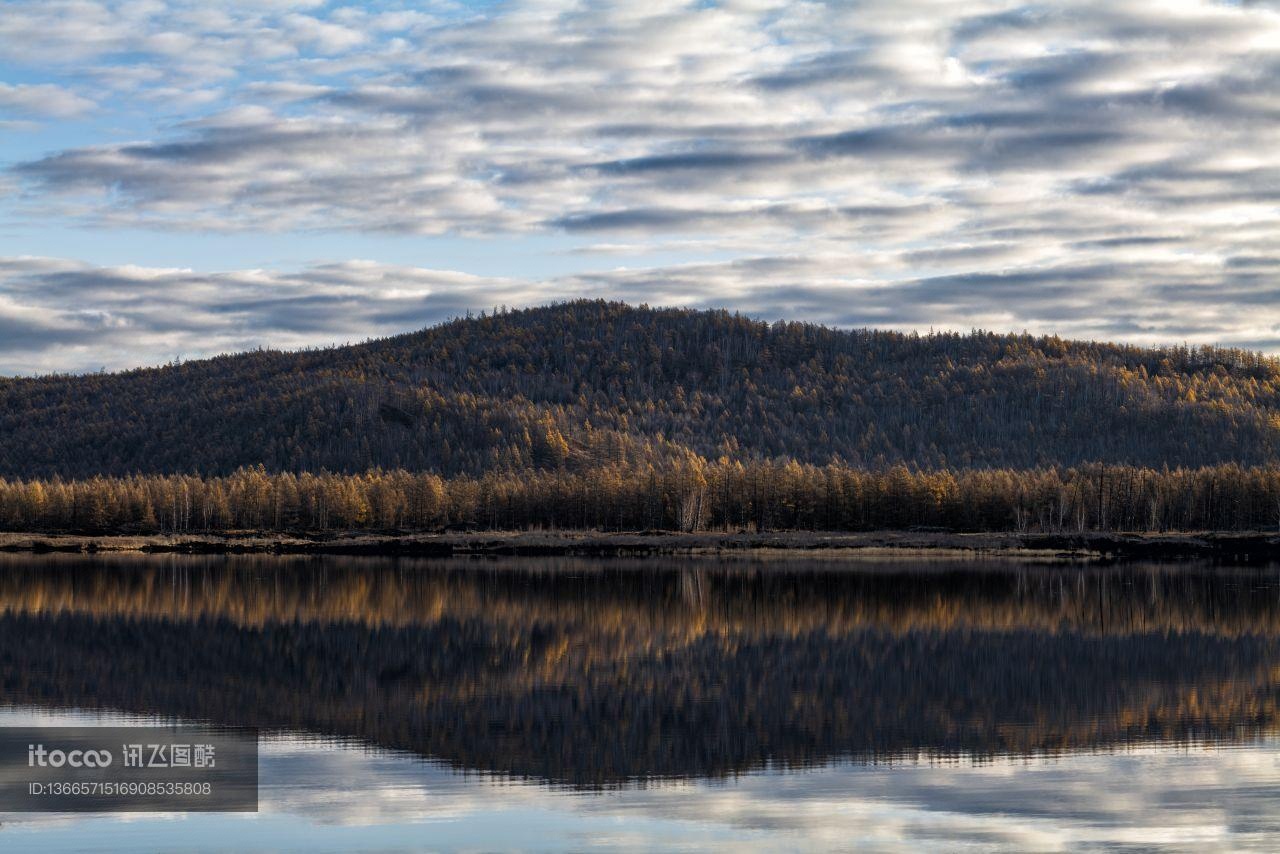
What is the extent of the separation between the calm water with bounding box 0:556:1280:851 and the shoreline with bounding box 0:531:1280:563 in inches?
2114

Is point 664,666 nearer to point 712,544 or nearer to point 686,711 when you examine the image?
point 686,711

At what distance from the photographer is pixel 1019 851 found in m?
21.7

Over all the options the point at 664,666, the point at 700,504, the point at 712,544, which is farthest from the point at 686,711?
the point at 700,504

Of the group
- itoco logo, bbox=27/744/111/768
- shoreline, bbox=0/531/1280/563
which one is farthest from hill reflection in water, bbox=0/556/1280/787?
shoreline, bbox=0/531/1280/563

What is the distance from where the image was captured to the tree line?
162 m

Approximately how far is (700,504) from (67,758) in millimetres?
138962

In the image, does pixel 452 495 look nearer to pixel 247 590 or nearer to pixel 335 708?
pixel 247 590

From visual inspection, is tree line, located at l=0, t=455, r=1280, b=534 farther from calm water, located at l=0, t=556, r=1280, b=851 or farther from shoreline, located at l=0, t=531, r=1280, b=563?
calm water, located at l=0, t=556, r=1280, b=851

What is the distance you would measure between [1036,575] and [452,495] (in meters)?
101

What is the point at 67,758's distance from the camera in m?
29.8

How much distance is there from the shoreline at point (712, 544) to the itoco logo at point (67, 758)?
3720 inches

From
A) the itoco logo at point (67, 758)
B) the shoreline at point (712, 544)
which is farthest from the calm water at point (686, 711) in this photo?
the shoreline at point (712, 544)

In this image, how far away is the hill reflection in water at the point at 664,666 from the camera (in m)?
32.3

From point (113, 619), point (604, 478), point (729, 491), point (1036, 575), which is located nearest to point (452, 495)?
point (604, 478)
